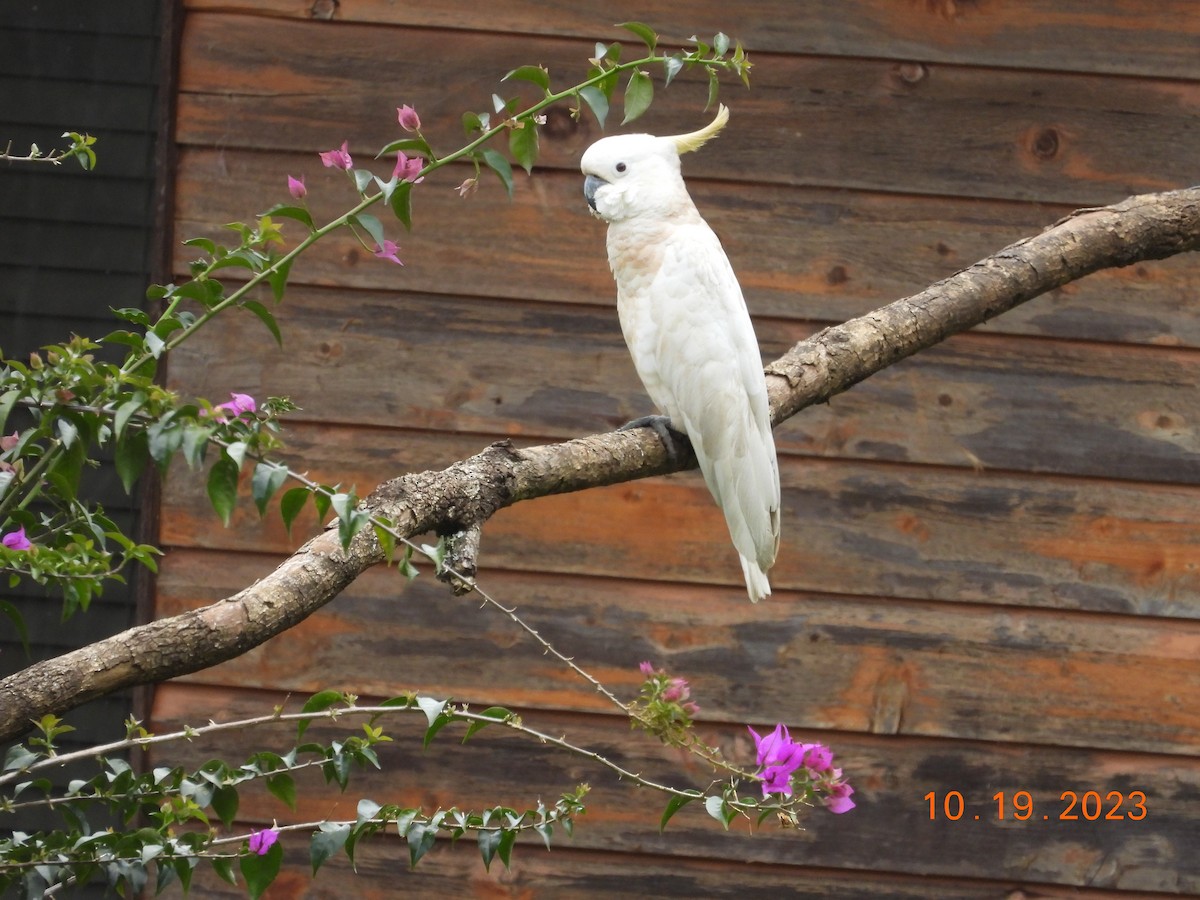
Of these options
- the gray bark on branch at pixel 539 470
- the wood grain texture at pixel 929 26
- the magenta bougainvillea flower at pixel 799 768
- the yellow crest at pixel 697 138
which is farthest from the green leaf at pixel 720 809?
the wood grain texture at pixel 929 26

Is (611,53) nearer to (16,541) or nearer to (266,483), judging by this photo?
(266,483)

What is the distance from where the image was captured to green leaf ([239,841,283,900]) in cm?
84

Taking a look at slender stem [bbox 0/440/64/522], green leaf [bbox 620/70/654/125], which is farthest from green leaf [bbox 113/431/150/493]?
green leaf [bbox 620/70/654/125]

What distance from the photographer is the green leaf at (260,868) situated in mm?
835

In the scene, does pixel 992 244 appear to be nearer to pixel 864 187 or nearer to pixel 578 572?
pixel 864 187

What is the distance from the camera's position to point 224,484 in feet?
2.11

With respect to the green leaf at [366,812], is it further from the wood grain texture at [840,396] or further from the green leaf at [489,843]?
the wood grain texture at [840,396]

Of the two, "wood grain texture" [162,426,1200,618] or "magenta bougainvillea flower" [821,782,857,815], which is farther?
"wood grain texture" [162,426,1200,618]

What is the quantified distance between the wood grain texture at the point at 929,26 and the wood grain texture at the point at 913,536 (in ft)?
2.20

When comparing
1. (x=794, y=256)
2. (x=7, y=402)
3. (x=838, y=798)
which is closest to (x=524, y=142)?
(x=7, y=402)

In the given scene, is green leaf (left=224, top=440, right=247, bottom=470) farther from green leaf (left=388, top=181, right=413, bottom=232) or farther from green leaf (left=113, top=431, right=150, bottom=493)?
green leaf (left=388, top=181, right=413, bottom=232)

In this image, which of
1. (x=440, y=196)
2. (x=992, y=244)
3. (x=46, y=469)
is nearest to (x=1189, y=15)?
(x=992, y=244)

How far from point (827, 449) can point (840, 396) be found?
89 millimetres

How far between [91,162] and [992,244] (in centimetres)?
142
